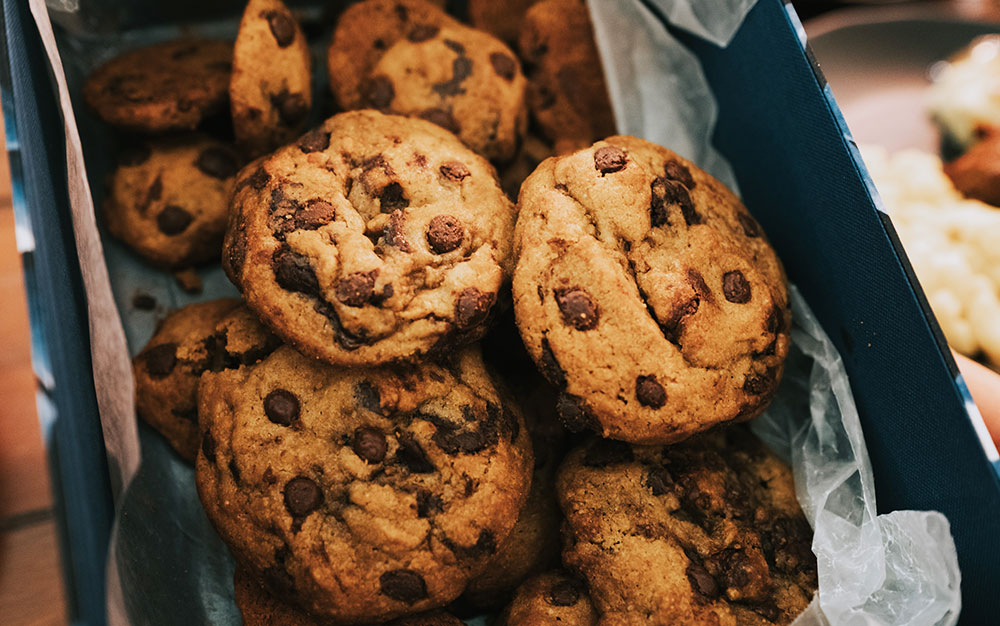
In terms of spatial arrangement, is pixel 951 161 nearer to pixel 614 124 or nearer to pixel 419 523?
pixel 614 124

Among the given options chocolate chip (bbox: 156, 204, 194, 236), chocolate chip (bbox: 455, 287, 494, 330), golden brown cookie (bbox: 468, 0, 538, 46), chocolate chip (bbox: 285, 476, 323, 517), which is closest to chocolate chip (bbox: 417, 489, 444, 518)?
chocolate chip (bbox: 285, 476, 323, 517)

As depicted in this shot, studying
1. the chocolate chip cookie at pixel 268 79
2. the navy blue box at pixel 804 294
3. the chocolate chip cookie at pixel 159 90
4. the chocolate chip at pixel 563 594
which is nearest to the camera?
the navy blue box at pixel 804 294

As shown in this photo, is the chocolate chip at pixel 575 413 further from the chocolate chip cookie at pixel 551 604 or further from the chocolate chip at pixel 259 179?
the chocolate chip at pixel 259 179

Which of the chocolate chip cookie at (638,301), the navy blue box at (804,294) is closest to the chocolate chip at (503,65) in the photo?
the chocolate chip cookie at (638,301)

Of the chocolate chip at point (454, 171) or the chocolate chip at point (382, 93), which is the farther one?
the chocolate chip at point (382, 93)

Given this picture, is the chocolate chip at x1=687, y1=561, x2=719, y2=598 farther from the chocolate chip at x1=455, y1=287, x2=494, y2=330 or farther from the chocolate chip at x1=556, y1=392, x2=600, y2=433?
the chocolate chip at x1=455, y1=287, x2=494, y2=330

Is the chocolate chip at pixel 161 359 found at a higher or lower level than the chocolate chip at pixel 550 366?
lower

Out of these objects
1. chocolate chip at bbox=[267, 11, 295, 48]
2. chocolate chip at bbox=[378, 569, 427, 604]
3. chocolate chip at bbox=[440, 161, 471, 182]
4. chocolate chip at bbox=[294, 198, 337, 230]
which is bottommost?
chocolate chip at bbox=[378, 569, 427, 604]

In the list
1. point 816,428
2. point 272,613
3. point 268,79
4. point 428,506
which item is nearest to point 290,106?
point 268,79

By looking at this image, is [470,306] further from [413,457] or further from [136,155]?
[136,155]
